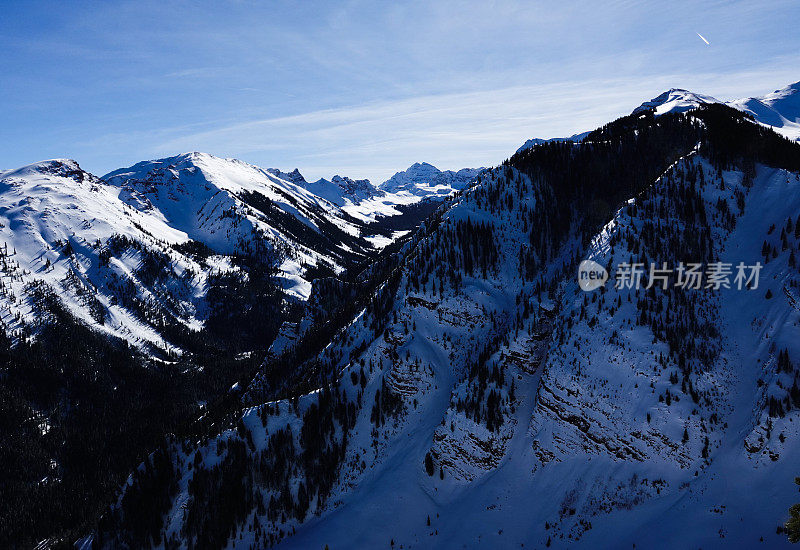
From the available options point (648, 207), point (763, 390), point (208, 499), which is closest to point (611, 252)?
point (648, 207)

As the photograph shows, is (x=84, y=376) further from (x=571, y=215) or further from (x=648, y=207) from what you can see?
(x=648, y=207)

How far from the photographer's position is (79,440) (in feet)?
517

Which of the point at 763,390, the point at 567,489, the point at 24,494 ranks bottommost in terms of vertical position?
the point at 24,494

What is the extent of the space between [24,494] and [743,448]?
583 feet

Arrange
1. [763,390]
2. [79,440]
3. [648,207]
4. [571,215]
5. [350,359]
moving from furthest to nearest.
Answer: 1. [79,440]
2. [571,215]
3. [350,359]
4. [648,207]
5. [763,390]
